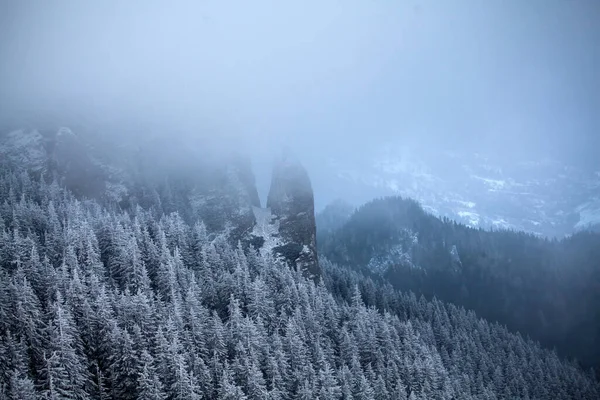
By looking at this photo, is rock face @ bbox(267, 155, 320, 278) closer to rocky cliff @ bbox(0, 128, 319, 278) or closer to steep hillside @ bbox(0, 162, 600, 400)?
rocky cliff @ bbox(0, 128, 319, 278)

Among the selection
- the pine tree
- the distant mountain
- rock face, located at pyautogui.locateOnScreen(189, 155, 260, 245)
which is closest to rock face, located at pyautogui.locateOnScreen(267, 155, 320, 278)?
the distant mountain

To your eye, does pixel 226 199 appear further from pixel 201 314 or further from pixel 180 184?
pixel 201 314

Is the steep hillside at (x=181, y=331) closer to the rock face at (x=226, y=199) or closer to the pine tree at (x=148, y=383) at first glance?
the pine tree at (x=148, y=383)

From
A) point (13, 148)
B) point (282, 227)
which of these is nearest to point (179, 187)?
point (282, 227)

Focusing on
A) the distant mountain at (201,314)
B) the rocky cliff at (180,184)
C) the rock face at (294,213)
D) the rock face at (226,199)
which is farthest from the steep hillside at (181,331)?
the rock face at (226,199)

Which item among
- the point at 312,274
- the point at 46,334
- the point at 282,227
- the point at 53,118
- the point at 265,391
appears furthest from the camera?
the point at 53,118

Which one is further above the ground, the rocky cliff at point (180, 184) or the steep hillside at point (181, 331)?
the rocky cliff at point (180, 184)

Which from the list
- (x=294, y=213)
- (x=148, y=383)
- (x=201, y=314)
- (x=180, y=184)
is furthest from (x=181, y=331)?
(x=180, y=184)

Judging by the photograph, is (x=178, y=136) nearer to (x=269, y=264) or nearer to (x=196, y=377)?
(x=269, y=264)

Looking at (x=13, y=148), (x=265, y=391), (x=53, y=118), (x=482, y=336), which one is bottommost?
(x=482, y=336)
